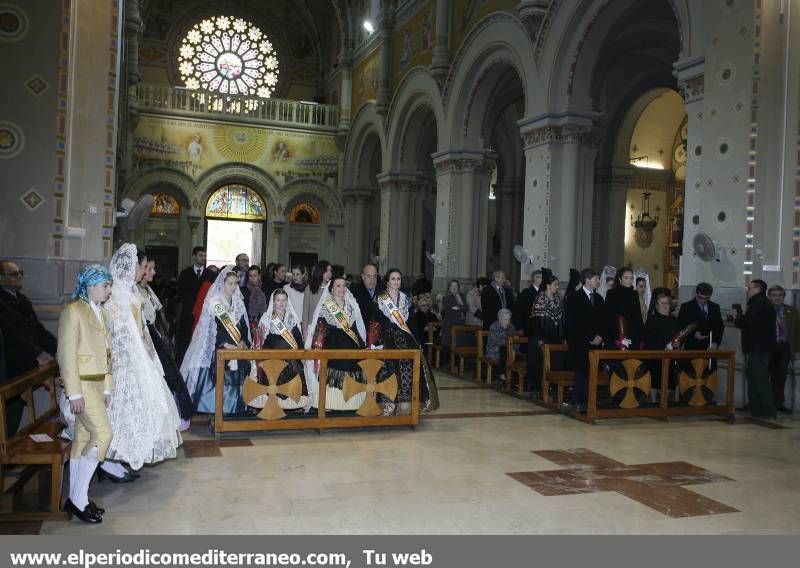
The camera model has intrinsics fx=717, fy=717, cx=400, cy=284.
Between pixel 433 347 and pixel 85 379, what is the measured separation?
349 inches

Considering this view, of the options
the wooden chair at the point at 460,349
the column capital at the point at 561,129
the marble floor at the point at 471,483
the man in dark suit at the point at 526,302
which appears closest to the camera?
the marble floor at the point at 471,483

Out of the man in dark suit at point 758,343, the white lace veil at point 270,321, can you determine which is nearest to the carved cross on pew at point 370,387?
the white lace veil at point 270,321

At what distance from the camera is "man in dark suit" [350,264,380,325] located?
25.3 ft

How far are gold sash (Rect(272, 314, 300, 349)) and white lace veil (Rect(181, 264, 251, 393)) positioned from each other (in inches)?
13.2

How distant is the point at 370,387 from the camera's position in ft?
24.0

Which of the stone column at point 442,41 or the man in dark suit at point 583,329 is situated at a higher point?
the stone column at point 442,41

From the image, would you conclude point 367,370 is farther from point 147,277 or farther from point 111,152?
point 111,152

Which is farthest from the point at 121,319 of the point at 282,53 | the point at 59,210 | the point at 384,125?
the point at 282,53

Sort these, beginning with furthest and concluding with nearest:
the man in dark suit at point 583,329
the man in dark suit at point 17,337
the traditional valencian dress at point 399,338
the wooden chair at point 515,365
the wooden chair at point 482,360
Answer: the wooden chair at point 482,360
the wooden chair at point 515,365
the man in dark suit at point 583,329
the traditional valencian dress at point 399,338
the man in dark suit at point 17,337

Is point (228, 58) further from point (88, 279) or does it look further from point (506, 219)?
point (88, 279)

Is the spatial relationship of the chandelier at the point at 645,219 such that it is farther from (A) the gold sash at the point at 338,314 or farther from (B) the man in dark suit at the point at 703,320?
(A) the gold sash at the point at 338,314

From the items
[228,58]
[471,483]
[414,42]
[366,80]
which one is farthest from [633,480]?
[228,58]

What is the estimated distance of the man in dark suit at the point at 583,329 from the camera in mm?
8453

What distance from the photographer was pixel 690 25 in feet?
32.6
